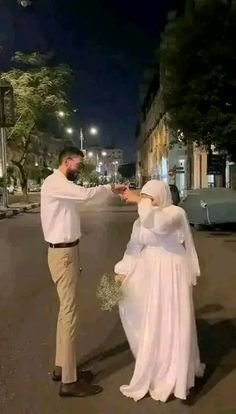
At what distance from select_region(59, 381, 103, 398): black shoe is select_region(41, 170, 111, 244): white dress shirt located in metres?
1.16

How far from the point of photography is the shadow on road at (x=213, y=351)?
15.1ft

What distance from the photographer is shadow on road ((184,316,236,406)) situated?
4.61 meters

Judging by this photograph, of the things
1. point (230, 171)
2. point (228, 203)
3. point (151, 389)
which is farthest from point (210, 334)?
point (230, 171)

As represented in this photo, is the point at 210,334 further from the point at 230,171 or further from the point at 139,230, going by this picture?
the point at 230,171

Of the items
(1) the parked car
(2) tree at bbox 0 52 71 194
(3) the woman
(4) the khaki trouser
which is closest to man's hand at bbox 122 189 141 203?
(3) the woman

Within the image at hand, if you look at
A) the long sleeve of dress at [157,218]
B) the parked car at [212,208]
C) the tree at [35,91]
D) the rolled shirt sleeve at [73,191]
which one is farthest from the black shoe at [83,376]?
the tree at [35,91]

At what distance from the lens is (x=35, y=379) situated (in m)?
4.90

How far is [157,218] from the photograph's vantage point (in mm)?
4352

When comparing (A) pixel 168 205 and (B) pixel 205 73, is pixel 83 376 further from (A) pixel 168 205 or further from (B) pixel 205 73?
(B) pixel 205 73

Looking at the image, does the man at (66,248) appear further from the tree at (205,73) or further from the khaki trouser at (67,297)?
the tree at (205,73)

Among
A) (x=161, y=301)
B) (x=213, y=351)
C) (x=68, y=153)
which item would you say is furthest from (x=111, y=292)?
(x=213, y=351)

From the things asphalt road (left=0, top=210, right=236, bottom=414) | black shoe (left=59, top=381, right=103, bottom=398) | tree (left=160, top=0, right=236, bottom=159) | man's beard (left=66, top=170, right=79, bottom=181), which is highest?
tree (left=160, top=0, right=236, bottom=159)

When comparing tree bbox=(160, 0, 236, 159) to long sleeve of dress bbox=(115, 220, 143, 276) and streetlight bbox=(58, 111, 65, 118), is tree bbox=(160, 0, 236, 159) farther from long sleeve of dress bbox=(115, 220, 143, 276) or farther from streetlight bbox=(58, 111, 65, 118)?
long sleeve of dress bbox=(115, 220, 143, 276)

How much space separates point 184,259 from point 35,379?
5.51 ft
